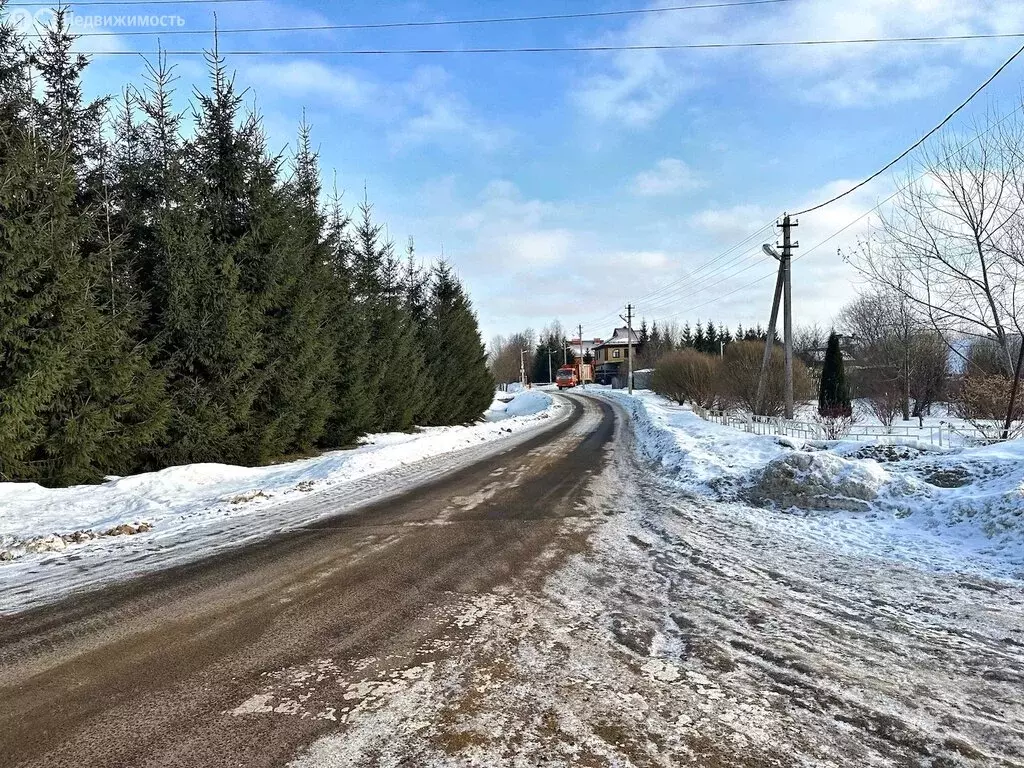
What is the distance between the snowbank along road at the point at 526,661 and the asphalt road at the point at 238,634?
20 mm

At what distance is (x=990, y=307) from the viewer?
16.0m

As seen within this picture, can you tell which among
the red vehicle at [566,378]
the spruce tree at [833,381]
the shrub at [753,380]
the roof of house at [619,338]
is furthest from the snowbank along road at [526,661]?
the roof of house at [619,338]

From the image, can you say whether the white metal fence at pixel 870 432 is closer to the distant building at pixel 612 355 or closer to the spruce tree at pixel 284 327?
the spruce tree at pixel 284 327

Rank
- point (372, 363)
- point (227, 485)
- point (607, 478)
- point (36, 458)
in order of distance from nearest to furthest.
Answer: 1. point (36, 458)
2. point (227, 485)
3. point (607, 478)
4. point (372, 363)

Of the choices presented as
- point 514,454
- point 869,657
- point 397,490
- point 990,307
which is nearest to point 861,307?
point 990,307

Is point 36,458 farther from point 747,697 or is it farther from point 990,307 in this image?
point 990,307

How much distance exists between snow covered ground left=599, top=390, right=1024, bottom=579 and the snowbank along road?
0.87m

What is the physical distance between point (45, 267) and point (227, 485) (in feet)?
15.9

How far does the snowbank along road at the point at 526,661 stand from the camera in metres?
2.70

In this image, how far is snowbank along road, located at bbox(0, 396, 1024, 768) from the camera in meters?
2.70

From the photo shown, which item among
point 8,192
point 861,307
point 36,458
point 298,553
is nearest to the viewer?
point 298,553

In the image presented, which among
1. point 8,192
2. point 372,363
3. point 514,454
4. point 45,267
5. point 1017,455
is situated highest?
point 8,192

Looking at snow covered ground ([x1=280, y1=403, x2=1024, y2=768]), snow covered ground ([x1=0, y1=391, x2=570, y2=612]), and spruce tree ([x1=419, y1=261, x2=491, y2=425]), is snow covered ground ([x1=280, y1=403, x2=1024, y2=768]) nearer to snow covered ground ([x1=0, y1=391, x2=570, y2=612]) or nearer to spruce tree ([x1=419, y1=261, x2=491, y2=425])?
snow covered ground ([x1=0, y1=391, x2=570, y2=612])

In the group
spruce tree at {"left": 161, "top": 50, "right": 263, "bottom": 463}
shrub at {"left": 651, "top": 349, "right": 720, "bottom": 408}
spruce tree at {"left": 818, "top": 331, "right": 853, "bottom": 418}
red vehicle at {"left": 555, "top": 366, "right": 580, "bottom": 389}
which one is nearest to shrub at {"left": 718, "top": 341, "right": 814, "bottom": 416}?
spruce tree at {"left": 818, "top": 331, "right": 853, "bottom": 418}
